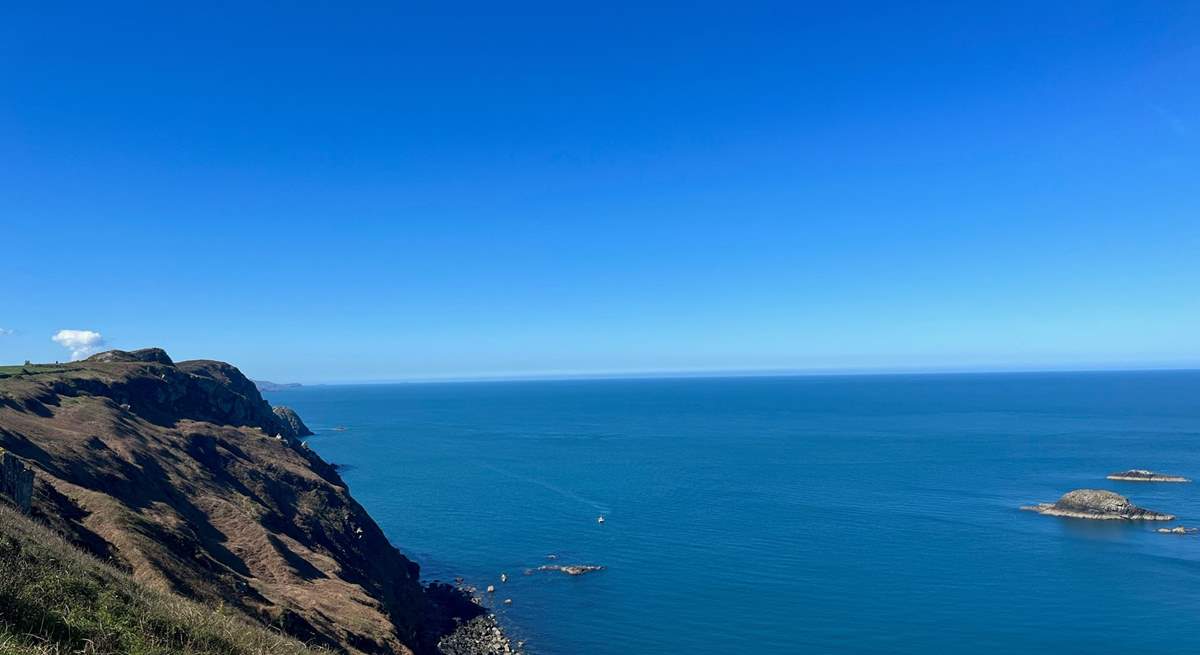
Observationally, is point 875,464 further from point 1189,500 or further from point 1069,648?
point 1069,648

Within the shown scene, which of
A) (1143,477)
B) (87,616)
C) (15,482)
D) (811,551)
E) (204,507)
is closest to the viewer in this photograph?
(87,616)

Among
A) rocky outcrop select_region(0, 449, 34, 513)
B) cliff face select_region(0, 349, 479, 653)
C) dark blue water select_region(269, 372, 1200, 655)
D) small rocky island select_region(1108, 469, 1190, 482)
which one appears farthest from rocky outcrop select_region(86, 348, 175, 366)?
small rocky island select_region(1108, 469, 1190, 482)

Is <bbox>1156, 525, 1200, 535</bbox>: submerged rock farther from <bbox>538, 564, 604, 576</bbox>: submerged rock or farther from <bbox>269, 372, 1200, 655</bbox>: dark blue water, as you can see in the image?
<bbox>538, 564, 604, 576</bbox>: submerged rock

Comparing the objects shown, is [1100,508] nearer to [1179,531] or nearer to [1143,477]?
[1179,531]

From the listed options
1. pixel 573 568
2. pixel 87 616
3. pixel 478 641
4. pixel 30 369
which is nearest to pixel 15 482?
pixel 87 616

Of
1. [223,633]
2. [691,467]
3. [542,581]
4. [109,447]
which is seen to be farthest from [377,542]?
[691,467]

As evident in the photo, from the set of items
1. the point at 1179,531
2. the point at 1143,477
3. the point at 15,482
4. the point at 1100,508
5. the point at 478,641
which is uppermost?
the point at 15,482
